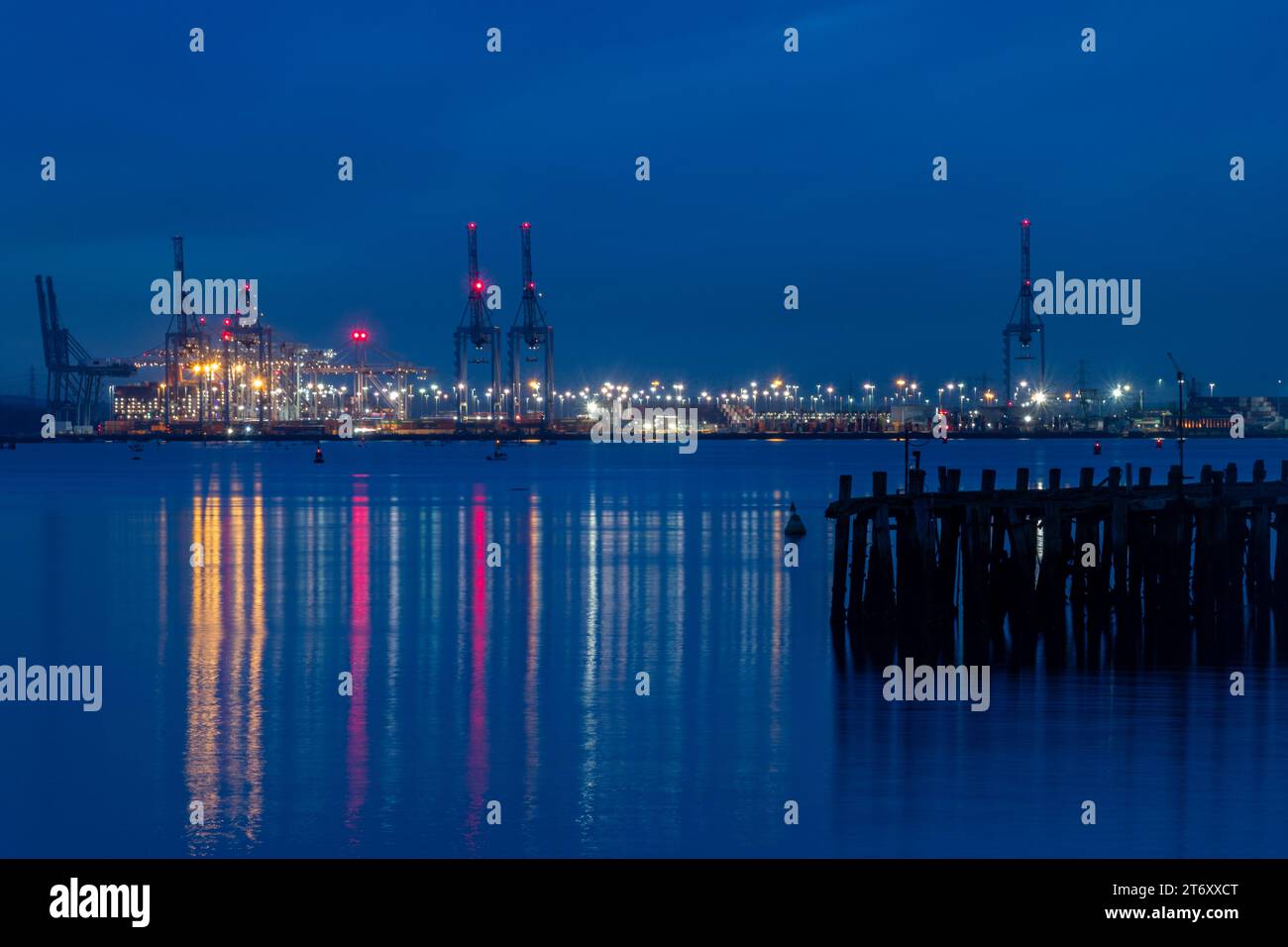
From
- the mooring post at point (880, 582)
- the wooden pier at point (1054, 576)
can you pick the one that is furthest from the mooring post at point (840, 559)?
the mooring post at point (880, 582)

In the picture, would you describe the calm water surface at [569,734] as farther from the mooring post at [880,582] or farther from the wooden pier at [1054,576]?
the wooden pier at [1054,576]

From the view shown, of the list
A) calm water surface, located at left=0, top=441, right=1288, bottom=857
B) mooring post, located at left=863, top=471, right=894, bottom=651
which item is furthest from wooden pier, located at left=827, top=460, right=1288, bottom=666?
calm water surface, located at left=0, top=441, right=1288, bottom=857

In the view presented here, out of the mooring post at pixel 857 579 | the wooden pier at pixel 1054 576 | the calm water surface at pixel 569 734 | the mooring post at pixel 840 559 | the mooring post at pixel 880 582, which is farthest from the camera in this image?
the mooring post at pixel 840 559

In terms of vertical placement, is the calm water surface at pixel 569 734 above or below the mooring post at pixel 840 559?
below

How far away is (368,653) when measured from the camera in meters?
25.5

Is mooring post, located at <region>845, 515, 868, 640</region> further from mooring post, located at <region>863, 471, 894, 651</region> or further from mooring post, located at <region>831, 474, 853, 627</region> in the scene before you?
mooring post, located at <region>863, 471, 894, 651</region>

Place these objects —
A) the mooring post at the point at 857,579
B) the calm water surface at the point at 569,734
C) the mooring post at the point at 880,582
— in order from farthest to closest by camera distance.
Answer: the mooring post at the point at 857,579 < the mooring post at the point at 880,582 < the calm water surface at the point at 569,734

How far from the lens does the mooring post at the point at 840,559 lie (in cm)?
2402

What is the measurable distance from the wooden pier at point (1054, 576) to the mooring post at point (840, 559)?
5 cm

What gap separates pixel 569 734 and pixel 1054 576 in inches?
315

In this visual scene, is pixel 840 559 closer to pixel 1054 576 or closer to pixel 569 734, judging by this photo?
pixel 1054 576

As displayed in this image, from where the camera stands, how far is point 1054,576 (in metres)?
23.1
